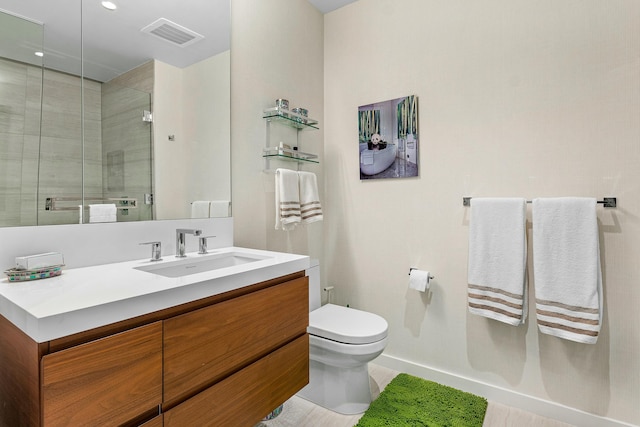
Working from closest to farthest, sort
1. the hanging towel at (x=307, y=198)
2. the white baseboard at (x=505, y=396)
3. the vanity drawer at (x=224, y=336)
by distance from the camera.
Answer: the vanity drawer at (x=224, y=336)
the white baseboard at (x=505, y=396)
the hanging towel at (x=307, y=198)

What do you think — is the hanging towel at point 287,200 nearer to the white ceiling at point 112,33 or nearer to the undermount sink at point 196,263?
the undermount sink at point 196,263

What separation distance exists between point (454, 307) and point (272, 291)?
1.27 metres

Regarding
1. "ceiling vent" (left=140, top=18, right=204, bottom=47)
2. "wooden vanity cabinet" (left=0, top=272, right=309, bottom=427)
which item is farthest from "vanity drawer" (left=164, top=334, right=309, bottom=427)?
"ceiling vent" (left=140, top=18, right=204, bottom=47)

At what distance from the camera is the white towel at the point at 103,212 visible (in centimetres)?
126

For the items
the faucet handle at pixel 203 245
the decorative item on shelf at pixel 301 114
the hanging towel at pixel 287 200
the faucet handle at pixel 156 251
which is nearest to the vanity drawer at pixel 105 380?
the faucet handle at pixel 156 251

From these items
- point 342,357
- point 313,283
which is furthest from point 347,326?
point 313,283

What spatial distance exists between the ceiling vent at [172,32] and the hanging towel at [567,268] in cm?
191

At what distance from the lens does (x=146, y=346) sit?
0.84 m

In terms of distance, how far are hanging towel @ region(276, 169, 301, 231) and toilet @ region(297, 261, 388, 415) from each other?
0.57 metres

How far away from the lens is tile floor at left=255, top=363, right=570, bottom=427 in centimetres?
164

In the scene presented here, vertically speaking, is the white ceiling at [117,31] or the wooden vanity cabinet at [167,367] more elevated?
the white ceiling at [117,31]

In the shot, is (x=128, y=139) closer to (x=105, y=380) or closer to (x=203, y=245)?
(x=203, y=245)

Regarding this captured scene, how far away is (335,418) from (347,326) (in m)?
0.47

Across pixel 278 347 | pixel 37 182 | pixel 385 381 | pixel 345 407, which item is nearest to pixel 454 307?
pixel 385 381
